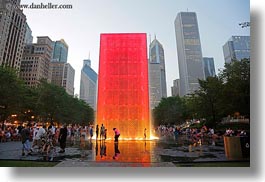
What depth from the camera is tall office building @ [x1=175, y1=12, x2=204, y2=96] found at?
314 feet

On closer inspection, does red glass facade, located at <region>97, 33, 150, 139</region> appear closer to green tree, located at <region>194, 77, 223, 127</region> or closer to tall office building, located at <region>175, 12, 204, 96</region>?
green tree, located at <region>194, 77, 223, 127</region>

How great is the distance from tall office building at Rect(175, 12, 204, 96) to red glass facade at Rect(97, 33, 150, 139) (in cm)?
7003

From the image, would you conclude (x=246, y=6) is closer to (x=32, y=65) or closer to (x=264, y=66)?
(x=264, y=66)

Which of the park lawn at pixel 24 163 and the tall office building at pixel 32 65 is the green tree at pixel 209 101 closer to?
the park lawn at pixel 24 163

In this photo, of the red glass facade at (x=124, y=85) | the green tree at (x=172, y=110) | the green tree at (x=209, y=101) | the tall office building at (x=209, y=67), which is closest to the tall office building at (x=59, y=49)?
the green tree at (x=172, y=110)

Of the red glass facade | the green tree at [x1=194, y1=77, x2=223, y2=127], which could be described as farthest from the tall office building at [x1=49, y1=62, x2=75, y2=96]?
the red glass facade

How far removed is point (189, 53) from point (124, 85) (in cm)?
9361

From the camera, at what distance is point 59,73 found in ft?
282

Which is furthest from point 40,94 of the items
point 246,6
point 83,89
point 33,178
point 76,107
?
point 83,89

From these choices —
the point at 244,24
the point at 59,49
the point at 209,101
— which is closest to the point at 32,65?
the point at 59,49

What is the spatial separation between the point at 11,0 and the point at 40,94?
23933 mm

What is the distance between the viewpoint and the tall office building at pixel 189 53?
95562mm

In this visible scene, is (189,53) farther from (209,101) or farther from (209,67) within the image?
(209,101)

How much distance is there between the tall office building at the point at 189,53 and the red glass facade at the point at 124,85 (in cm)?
7003
